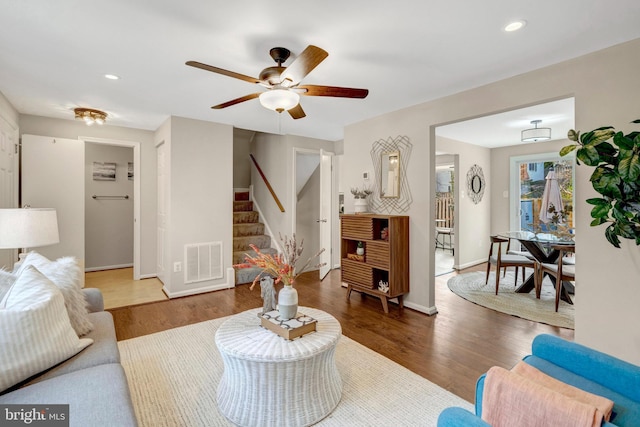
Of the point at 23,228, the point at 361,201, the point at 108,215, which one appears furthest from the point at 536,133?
the point at 108,215

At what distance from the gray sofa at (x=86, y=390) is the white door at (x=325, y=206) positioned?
3656 mm

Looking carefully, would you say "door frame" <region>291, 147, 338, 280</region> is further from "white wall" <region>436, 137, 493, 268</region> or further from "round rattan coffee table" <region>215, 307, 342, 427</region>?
"round rattan coffee table" <region>215, 307, 342, 427</region>

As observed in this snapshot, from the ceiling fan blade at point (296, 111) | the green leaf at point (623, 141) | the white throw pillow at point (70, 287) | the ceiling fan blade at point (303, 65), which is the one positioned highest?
the ceiling fan blade at point (303, 65)

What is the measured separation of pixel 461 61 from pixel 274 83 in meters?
1.54

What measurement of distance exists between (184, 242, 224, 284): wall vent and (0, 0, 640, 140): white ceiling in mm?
2003

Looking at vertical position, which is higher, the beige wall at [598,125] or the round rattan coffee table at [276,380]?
the beige wall at [598,125]

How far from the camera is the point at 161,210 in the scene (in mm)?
4637

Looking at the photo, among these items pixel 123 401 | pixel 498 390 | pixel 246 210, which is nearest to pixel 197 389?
pixel 123 401

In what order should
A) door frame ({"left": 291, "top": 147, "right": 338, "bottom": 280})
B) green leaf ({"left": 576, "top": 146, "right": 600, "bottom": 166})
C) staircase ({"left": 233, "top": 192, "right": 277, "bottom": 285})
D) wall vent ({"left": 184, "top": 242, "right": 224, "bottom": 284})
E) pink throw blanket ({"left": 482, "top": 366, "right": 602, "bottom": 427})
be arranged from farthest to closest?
door frame ({"left": 291, "top": 147, "right": 338, "bottom": 280})
staircase ({"left": 233, "top": 192, "right": 277, "bottom": 285})
wall vent ({"left": 184, "top": 242, "right": 224, "bottom": 284})
green leaf ({"left": 576, "top": 146, "right": 600, "bottom": 166})
pink throw blanket ({"left": 482, "top": 366, "right": 602, "bottom": 427})

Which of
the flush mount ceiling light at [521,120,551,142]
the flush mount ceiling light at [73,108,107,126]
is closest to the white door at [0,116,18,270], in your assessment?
the flush mount ceiling light at [73,108,107,126]

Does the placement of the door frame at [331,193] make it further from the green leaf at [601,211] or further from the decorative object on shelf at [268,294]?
the green leaf at [601,211]

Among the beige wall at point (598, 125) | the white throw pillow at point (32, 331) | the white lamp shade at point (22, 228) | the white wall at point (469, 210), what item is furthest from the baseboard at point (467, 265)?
the white lamp shade at point (22, 228)

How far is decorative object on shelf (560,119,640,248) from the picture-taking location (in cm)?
168

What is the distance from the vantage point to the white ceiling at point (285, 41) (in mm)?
1793
